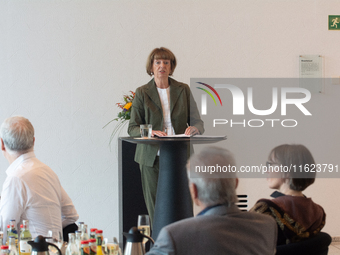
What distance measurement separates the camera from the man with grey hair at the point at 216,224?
4.06ft

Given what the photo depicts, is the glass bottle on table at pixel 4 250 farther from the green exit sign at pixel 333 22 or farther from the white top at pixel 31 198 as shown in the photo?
the green exit sign at pixel 333 22

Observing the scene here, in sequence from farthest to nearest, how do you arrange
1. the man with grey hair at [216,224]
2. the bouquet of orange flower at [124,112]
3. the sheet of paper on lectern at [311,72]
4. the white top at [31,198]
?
the sheet of paper on lectern at [311,72], the bouquet of orange flower at [124,112], the white top at [31,198], the man with grey hair at [216,224]

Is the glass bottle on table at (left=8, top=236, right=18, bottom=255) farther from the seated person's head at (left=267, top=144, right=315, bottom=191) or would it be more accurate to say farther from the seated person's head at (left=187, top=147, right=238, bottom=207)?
the seated person's head at (left=267, top=144, right=315, bottom=191)

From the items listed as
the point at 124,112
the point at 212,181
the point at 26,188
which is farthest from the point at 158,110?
the point at 212,181

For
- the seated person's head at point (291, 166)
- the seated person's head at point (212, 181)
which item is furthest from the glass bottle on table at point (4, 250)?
the seated person's head at point (291, 166)

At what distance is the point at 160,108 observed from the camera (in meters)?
3.00

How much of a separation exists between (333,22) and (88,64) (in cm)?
264

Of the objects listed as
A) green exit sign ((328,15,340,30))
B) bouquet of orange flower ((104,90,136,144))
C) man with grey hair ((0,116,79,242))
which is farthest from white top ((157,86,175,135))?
green exit sign ((328,15,340,30))

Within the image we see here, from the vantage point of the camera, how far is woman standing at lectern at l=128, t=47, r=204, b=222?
2.95 m

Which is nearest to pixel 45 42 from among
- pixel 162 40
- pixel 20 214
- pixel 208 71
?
pixel 162 40

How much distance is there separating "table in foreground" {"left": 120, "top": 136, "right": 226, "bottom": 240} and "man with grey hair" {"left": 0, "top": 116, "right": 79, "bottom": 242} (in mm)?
535

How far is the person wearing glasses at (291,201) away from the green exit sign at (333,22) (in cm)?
306

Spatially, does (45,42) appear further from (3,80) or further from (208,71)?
(208,71)

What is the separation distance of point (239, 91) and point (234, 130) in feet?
1.44
